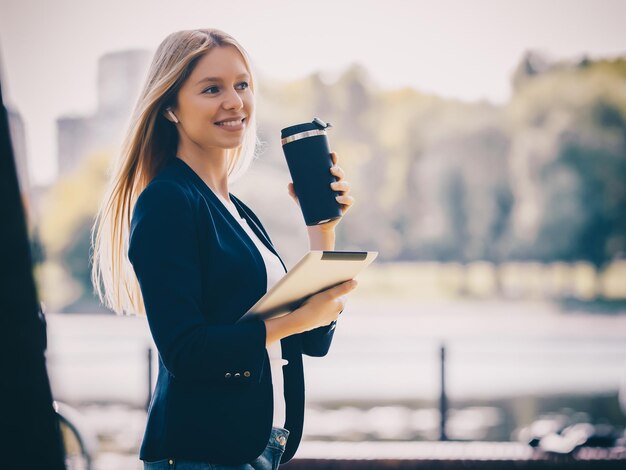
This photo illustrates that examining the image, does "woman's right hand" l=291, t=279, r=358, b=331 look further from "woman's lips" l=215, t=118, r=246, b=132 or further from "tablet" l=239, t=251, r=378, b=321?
"woman's lips" l=215, t=118, r=246, b=132

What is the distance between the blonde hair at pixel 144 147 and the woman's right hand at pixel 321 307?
1.04 ft

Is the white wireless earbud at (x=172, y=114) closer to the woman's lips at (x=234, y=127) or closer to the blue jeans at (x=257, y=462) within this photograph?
the woman's lips at (x=234, y=127)

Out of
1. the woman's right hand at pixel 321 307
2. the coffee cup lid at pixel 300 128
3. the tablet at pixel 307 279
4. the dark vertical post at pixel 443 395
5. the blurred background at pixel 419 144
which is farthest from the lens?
the blurred background at pixel 419 144

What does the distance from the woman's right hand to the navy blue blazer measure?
0.07 metres

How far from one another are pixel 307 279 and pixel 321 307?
8cm

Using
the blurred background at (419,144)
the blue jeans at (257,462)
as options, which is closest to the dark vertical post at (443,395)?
the blue jeans at (257,462)

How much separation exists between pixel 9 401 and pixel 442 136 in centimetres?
2049

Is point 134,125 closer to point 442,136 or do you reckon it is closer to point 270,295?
point 270,295

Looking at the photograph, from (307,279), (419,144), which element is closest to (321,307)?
(307,279)

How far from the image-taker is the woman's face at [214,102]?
115cm

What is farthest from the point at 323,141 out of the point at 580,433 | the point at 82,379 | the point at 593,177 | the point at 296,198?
the point at 593,177

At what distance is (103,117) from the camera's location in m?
20.1

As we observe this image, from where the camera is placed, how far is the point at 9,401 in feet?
1.84

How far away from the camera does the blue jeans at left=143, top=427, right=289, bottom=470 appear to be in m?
1.05
